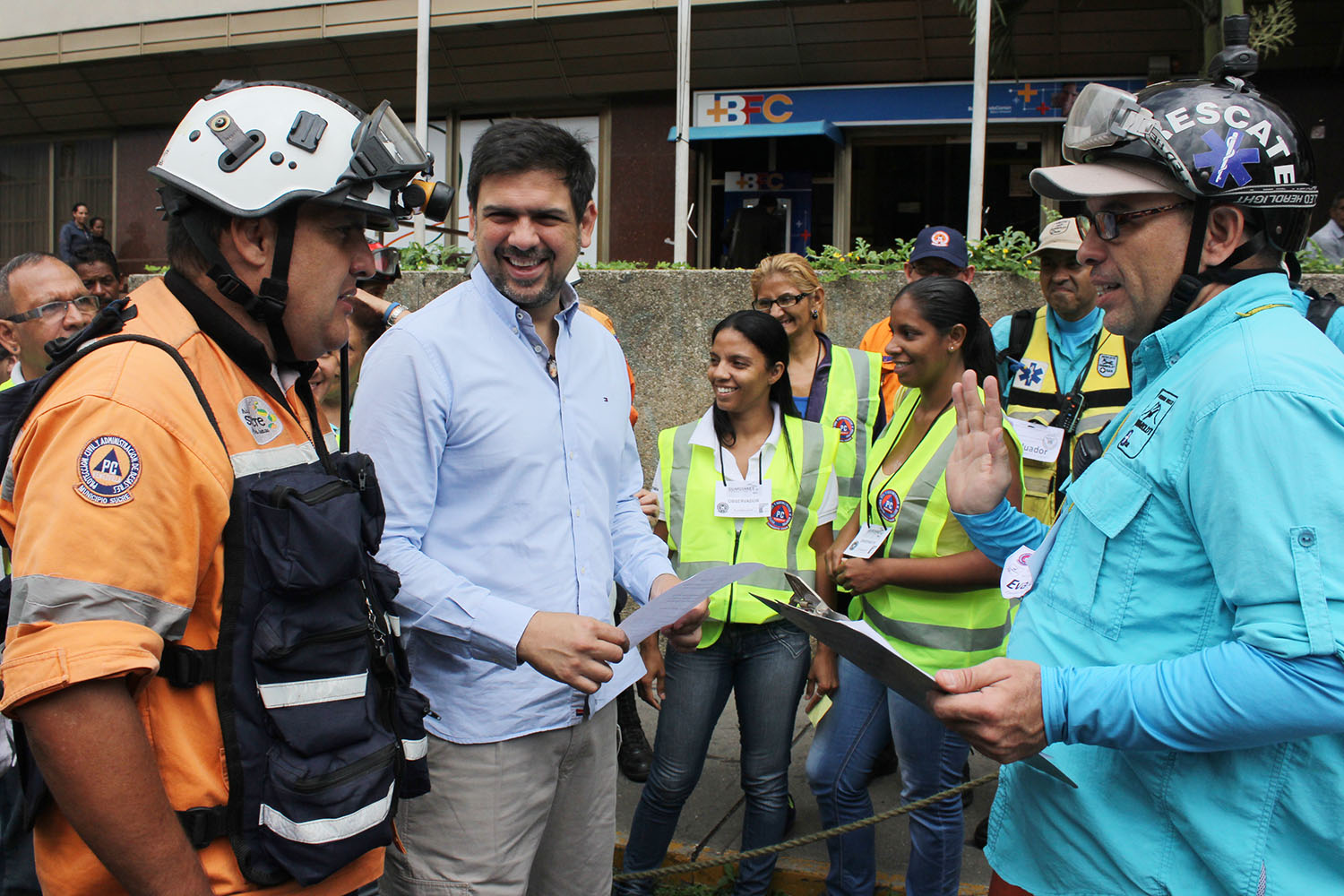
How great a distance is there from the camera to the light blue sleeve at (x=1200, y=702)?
148 centimetres

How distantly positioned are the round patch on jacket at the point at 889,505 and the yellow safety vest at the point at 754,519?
1.03ft

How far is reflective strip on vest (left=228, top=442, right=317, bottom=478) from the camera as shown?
5.31ft

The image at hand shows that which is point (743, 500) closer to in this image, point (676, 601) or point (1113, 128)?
point (676, 601)

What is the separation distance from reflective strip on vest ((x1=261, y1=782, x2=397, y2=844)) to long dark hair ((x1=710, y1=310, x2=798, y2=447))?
2320mm

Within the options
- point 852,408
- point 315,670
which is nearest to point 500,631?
point 315,670

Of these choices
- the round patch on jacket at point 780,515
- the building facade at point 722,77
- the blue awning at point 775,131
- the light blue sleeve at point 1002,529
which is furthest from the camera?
the blue awning at point 775,131

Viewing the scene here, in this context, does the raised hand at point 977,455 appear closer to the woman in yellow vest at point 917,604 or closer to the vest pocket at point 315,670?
the woman in yellow vest at point 917,604

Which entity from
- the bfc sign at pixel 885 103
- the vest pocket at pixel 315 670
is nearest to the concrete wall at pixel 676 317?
the vest pocket at pixel 315 670

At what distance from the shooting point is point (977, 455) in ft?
8.00

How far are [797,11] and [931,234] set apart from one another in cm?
691

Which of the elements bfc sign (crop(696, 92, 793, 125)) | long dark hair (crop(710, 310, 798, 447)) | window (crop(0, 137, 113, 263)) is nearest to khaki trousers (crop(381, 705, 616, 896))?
long dark hair (crop(710, 310, 798, 447))

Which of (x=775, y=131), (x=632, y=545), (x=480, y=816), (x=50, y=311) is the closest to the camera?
(x=480, y=816)

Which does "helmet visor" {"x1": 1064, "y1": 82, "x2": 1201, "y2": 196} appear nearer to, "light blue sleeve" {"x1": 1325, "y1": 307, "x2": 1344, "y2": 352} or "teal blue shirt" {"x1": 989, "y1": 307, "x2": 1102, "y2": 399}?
"light blue sleeve" {"x1": 1325, "y1": 307, "x2": 1344, "y2": 352}

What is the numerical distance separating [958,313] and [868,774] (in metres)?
1.70
